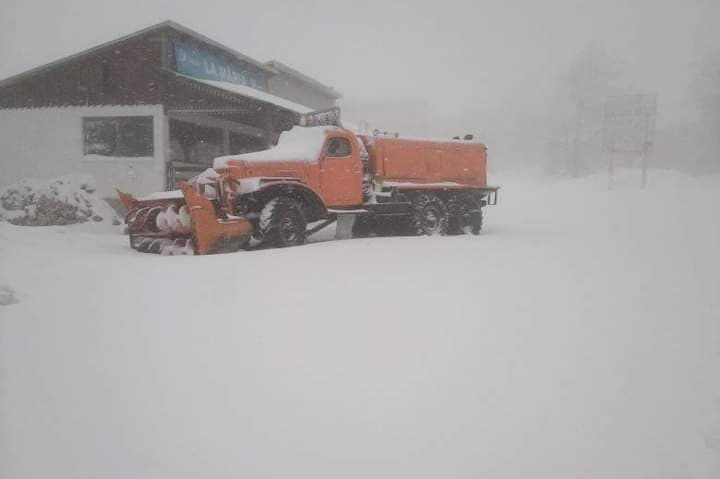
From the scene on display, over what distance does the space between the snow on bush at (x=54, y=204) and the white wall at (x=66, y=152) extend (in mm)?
2279

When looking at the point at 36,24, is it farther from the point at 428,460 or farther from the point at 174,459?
the point at 428,460

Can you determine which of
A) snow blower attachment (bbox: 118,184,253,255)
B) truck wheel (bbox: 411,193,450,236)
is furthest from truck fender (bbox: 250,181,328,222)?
truck wheel (bbox: 411,193,450,236)

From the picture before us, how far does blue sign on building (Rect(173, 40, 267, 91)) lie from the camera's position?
1452 cm

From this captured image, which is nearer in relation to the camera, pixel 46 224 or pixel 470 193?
pixel 46 224

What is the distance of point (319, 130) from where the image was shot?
870cm

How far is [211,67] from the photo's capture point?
16.1 meters

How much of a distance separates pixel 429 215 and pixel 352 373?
7.38 metres

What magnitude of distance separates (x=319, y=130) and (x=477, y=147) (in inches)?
167

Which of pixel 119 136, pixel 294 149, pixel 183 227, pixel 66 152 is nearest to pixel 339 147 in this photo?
pixel 294 149

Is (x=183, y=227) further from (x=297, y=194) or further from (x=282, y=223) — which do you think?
(x=297, y=194)

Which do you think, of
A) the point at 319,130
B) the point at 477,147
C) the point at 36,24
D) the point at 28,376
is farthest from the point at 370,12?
the point at 28,376

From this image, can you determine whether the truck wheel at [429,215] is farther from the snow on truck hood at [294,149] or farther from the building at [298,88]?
the building at [298,88]

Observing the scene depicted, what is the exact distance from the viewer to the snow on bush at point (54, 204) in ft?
31.4

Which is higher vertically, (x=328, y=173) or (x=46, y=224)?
(x=328, y=173)
